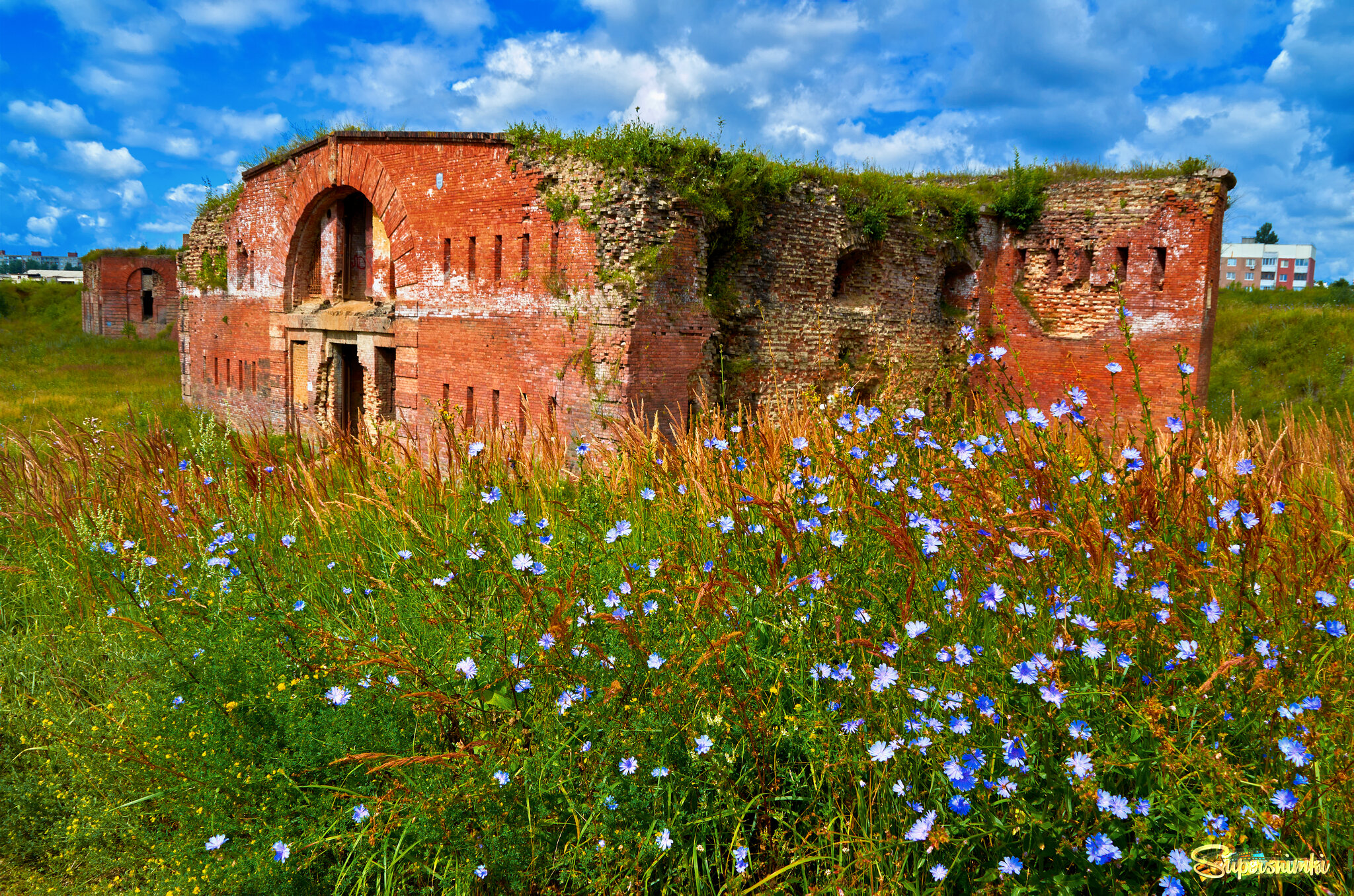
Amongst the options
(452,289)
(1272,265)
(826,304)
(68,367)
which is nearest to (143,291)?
(68,367)

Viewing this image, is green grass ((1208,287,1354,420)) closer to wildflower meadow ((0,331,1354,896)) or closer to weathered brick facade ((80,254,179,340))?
wildflower meadow ((0,331,1354,896))

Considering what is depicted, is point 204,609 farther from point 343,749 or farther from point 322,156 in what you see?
point 322,156

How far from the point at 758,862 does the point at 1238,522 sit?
171 centimetres

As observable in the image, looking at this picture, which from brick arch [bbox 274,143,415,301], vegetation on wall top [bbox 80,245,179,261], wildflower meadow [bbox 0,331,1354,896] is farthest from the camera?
vegetation on wall top [bbox 80,245,179,261]

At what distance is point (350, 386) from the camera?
582 inches

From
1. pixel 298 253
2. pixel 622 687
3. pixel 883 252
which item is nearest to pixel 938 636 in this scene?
pixel 622 687

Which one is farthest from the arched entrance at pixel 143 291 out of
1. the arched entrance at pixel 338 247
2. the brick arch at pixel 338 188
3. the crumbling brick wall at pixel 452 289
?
the arched entrance at pixel 338 247

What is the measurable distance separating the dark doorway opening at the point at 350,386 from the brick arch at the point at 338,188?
5.80 feet

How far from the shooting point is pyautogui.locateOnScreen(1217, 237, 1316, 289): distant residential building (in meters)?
99.5

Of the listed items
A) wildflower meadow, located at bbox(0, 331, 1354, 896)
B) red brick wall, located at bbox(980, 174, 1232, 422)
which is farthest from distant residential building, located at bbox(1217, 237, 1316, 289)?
wildflower meadow, located at bbox(0, 331, 1354, 896)

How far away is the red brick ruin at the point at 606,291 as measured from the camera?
1013 centimetres

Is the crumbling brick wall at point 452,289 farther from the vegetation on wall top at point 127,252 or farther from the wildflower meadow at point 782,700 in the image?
the vegetation on wall top at point 127,252

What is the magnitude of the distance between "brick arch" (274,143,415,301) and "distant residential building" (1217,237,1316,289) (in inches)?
4349

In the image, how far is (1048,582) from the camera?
2.34 m
